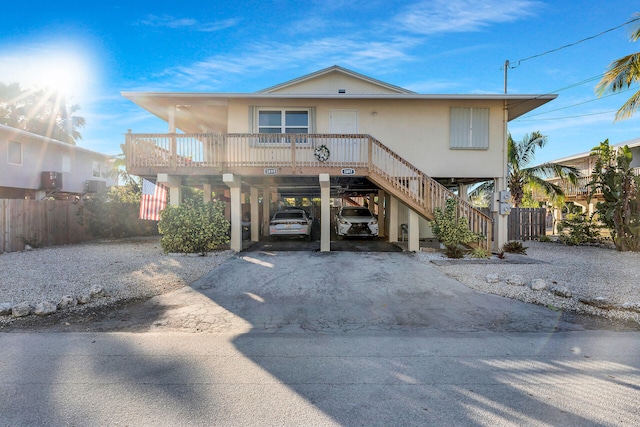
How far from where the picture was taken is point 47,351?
14.4 ft

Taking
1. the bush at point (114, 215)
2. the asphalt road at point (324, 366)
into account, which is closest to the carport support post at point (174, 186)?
the bush at point (114, 215)

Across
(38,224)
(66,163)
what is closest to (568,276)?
(38,224)

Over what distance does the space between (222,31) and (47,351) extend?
12242 millimetres

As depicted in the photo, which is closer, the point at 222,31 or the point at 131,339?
the point at 131,339

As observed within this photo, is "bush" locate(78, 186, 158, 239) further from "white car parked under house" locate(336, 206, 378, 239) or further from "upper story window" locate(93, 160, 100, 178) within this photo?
"white car parked under house" locate(336, 206, 378, 239)

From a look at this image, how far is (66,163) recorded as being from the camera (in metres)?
22.2

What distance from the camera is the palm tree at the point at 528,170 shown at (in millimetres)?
18719

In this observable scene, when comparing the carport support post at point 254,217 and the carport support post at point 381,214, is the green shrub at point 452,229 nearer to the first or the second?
the carport support post at point 381,214

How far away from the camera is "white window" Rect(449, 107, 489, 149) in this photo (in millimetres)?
13758

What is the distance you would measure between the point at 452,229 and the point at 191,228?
857cm

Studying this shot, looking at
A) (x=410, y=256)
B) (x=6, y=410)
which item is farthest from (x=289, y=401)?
(x=410, y=256)

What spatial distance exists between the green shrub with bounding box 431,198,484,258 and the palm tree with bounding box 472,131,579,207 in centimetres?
877

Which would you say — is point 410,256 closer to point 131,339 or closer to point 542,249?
point 542,249

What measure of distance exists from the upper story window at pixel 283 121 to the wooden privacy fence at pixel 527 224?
11609 millimetres
